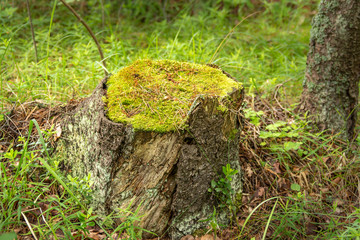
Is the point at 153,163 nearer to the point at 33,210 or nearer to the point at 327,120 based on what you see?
the point at 33,210

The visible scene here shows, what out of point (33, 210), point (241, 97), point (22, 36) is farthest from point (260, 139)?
point (22, 36)

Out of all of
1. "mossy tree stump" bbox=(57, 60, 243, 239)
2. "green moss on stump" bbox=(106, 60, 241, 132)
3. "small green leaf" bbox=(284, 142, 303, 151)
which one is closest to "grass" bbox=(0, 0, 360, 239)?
"small green leaf" bbox=(284, 142, 303, 151)

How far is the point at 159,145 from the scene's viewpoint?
2.06 m

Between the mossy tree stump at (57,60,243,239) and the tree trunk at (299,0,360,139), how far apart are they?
3.70ft

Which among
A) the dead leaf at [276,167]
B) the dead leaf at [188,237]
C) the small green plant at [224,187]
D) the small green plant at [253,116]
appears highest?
the small green plant at [253,116]

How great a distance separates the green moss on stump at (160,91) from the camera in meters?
2.06

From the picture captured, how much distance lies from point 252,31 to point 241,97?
12.5 ft

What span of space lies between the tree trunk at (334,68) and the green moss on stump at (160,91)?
43.6 inches

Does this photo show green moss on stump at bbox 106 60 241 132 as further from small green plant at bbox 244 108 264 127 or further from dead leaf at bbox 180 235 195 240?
dead leaf at bbox 180 235 195 240

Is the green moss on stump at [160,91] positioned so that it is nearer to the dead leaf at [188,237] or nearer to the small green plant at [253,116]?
the small green plant at [253,116]

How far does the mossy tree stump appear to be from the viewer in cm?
206

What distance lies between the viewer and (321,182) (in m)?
2.79

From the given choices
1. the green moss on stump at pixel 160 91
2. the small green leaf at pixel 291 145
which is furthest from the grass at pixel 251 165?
the green moss on stump at pixel 160 91

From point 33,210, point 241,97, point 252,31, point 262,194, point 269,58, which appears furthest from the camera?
point 252,31
